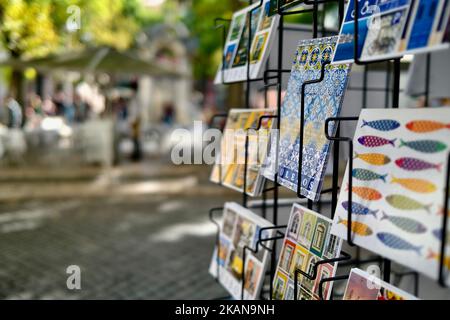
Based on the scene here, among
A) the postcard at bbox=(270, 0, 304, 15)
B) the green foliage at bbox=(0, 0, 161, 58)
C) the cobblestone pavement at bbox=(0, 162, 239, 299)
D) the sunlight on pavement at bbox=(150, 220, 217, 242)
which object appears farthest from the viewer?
the green foliage at bbox=(0, 0, 161, 58)

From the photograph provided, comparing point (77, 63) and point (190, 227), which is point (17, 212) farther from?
point (77, 63)

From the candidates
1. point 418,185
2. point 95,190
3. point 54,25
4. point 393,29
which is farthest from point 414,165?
point 54,25

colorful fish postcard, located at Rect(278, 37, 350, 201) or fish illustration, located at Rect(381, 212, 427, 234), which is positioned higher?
colorful fish postcard, located at Rect(278, 37, 350, 201)

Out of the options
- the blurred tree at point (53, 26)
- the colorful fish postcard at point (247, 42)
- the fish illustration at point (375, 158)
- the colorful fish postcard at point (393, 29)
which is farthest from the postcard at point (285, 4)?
the blurred tree at point (53, 26)

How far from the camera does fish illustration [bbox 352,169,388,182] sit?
1449 millimetres

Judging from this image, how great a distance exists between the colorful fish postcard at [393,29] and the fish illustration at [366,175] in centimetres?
35

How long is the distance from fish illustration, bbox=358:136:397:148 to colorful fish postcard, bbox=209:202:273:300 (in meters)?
0.80

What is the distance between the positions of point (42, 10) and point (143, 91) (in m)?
14.3

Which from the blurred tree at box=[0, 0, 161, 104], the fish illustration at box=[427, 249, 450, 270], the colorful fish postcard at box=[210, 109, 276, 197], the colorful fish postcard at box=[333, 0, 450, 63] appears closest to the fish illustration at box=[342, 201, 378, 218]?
the fish illustration at box=[427, 249, 450, 270]

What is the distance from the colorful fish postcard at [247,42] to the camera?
2182 millimetres

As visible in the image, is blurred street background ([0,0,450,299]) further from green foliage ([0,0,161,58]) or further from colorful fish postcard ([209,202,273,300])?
colorful fish postcard ([209,202,273,300])

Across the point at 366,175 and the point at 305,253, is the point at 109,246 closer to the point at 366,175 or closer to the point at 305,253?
the point at 305,253

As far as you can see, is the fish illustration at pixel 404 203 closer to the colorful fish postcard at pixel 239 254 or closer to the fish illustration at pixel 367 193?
the fish illustration at pixel 367 193

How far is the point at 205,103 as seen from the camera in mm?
36656
